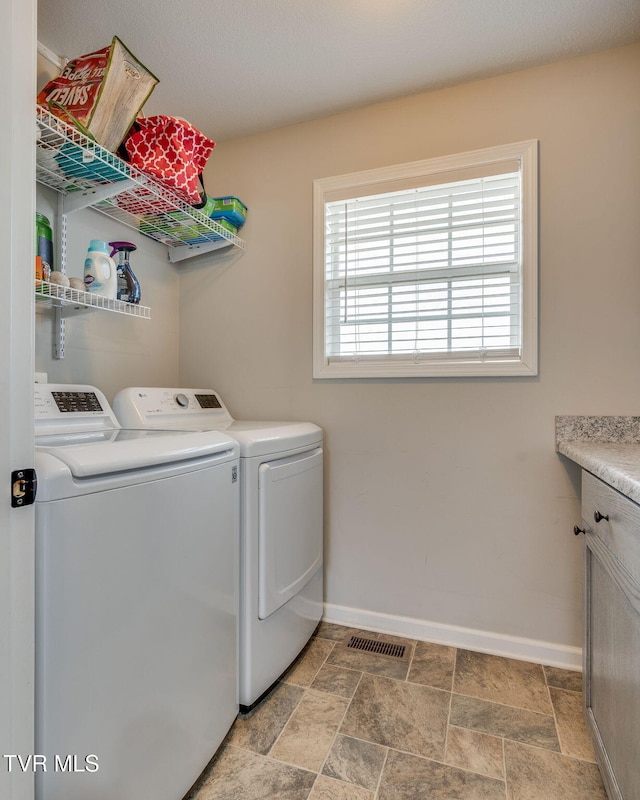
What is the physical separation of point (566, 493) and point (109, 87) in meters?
2.19

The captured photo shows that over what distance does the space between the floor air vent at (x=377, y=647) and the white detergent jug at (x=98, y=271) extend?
5.74 ft

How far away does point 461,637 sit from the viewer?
186 centimetres

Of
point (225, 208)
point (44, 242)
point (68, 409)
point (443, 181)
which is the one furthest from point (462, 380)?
point (44, 242)

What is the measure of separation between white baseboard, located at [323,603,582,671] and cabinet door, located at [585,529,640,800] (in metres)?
0.46

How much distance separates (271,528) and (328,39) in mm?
1831

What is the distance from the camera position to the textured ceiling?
4.88 ft

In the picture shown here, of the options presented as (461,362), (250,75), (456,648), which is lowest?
(456,648)

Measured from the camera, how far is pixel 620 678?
1.01 m

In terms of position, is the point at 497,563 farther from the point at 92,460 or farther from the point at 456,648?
the point at 92,460

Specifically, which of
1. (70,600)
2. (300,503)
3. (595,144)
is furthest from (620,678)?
(595,144)

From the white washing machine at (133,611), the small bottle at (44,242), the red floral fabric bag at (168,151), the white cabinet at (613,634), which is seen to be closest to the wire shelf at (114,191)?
the red floral fabric bag at (168,151)

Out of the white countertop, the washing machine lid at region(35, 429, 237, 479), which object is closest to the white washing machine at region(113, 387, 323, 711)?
the washing machine lid at region(35, 429, 237, 479)

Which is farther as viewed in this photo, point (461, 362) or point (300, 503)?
point (461, 362)

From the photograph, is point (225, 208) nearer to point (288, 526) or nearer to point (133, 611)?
point (288, 526)
